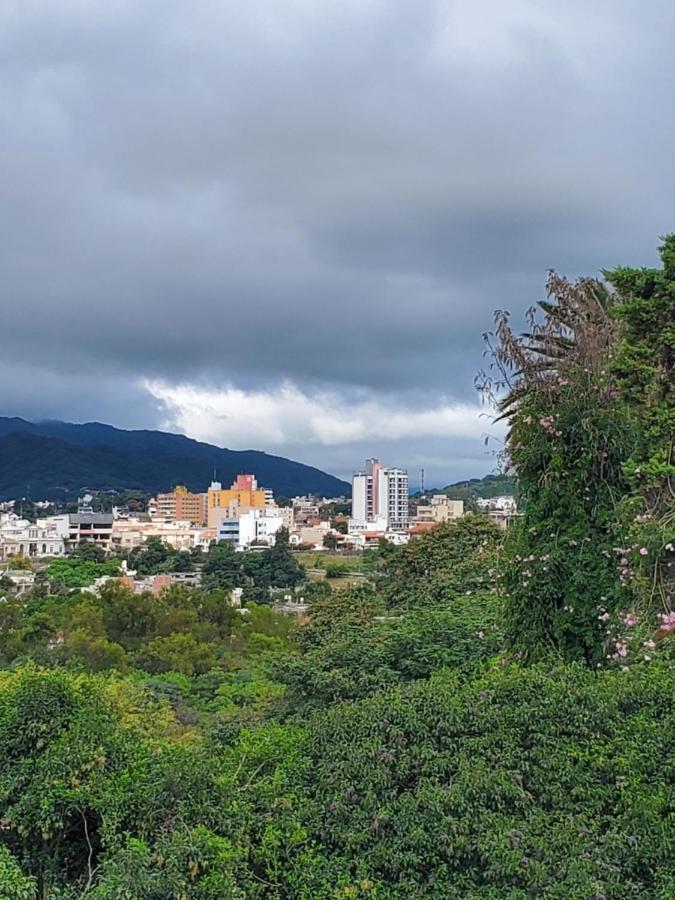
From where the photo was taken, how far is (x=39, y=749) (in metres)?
3.94

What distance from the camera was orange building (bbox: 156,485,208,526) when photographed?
320 ft

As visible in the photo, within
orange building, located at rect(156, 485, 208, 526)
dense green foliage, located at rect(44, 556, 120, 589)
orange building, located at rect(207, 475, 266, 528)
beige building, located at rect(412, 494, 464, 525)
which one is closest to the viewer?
dense green foliage, located at rect(44, 556, 120, 589)

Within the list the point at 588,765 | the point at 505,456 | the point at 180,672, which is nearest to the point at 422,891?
the point at 588,765

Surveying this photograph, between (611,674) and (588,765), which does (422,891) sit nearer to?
(588,765)

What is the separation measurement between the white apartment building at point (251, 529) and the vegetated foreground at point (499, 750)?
196ft

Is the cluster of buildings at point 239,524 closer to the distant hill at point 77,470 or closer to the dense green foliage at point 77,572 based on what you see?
the dense green foliage at point 77,572

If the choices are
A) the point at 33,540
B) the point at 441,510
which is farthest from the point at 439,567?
the point at 441,510

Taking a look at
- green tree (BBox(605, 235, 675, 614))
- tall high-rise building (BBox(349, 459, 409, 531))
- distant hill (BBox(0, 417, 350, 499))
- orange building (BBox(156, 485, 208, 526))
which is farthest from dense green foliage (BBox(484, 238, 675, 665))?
distant hill (BBox(0, 417, 350, 499))

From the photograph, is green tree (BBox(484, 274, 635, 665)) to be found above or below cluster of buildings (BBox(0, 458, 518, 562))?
above

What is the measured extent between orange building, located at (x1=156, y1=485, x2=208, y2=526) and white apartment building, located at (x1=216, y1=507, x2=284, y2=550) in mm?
24341

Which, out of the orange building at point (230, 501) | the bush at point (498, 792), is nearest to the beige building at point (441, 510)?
the orange building at point (230, 501)

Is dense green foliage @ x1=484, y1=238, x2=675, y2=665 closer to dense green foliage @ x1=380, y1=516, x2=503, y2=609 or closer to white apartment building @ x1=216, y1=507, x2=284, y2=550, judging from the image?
dense green foliage @ x1=380, y1=516, x2=503, y2=609

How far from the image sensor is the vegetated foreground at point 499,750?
3.10 metres

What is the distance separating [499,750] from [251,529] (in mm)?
66371
